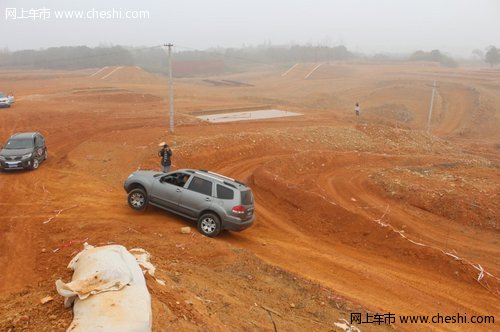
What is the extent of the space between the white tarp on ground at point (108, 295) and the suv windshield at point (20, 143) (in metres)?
14.1

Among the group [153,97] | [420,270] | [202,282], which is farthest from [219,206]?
[153,97]

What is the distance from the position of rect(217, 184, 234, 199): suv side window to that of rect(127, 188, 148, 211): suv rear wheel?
2.47m

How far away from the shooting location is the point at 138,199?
13.3 meters

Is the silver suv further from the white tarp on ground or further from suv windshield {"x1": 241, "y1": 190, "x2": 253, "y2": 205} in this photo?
the white tarp on ground

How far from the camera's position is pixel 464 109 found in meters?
50.3

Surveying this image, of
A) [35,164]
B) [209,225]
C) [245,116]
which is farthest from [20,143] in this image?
[245,116]

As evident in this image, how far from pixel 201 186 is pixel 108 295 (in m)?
6.75

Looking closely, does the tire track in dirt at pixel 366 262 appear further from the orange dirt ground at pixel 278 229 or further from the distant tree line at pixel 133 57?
the distant tree line at pixel 133 57

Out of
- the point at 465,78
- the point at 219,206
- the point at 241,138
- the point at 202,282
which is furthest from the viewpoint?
the point at 465,78

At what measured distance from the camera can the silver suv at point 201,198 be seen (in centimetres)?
1212

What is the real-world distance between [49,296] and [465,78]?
75.4 m

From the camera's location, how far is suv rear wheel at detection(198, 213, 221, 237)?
12203 mm

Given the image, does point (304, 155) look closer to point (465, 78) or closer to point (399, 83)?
point (399, 83)

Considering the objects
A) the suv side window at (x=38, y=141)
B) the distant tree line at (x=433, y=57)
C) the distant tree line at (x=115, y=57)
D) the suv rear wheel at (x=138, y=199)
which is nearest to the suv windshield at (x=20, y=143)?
the suv side window at (x=38, y=141)
